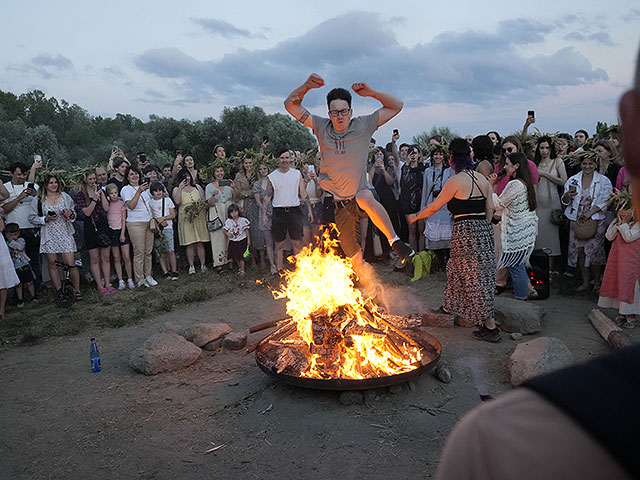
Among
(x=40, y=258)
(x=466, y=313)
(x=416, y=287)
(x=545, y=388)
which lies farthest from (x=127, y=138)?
(x=545, y=388)

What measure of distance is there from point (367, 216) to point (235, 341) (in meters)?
2.34

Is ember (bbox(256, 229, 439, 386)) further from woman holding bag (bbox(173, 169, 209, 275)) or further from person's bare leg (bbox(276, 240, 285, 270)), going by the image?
woman holding bag (bbox(173, 169, 209, 275))

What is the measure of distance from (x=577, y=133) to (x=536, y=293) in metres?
4.17

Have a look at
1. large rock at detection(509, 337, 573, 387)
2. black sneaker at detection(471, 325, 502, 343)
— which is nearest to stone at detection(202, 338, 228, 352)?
black sneaker at detection(471, 325, 502, 343)

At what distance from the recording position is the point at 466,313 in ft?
20.8

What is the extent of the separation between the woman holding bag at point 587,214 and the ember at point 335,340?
165 inches

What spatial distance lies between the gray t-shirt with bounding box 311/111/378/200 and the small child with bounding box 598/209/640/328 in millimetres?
3612

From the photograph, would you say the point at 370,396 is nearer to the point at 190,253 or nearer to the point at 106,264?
the point at 106,264

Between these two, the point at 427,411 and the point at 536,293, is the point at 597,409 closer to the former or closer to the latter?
the point at 427,411

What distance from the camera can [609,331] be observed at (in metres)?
6.04

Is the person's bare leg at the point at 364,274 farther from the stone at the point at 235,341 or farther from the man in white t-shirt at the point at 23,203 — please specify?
the man in white t-shirt at the point at 23,203

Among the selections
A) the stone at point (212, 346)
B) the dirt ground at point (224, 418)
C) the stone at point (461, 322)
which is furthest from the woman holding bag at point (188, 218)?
the stone at point (461, 322)

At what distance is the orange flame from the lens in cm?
489

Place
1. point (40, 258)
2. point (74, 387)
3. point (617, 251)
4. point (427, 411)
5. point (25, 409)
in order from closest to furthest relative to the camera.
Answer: point (427, 411) < point (25, 409) < point (74, 387) < point (617, 251) < point (40, 258)
